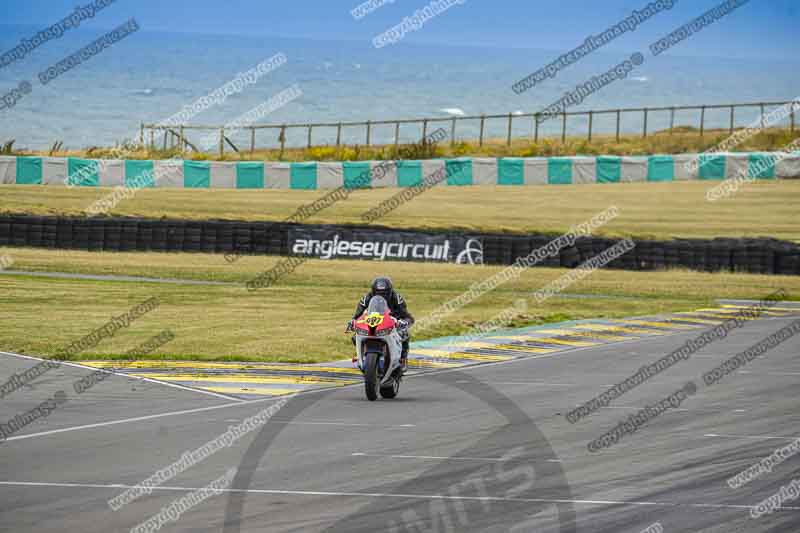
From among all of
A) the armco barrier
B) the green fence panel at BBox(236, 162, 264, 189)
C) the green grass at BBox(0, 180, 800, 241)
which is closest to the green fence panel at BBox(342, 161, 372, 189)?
the armco barrier

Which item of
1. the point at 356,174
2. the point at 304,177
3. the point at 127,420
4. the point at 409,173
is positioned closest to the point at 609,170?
the point at 409,173

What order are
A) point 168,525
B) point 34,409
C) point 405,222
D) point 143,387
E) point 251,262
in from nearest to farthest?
point 168,525
point 34,409
point 143,387
point 251,262
point 405,222

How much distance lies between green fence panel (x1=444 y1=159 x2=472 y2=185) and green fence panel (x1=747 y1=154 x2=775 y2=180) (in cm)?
1280

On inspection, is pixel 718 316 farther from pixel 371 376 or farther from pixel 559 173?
pixel 559 173

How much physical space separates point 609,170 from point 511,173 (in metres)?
4.74

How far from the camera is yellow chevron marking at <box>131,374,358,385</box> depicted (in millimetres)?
19025

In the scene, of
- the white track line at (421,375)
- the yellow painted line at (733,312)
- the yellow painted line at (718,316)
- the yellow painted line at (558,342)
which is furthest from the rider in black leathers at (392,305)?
the yellow painted line at (733,312)

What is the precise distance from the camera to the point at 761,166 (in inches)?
2274

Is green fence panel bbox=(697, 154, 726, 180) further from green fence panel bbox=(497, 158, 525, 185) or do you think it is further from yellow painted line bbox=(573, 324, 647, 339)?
yellow painted line bbox=(573, 324, 647, 339)

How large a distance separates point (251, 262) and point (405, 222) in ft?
35.1

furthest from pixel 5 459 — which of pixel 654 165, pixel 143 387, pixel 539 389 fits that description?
pixel 654 165

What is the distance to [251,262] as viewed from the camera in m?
38.8

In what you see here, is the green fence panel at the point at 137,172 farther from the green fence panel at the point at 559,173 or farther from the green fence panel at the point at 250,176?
the green fence panel at the point at 559,173

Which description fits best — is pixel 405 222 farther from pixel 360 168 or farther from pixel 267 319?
pixel 267 319
